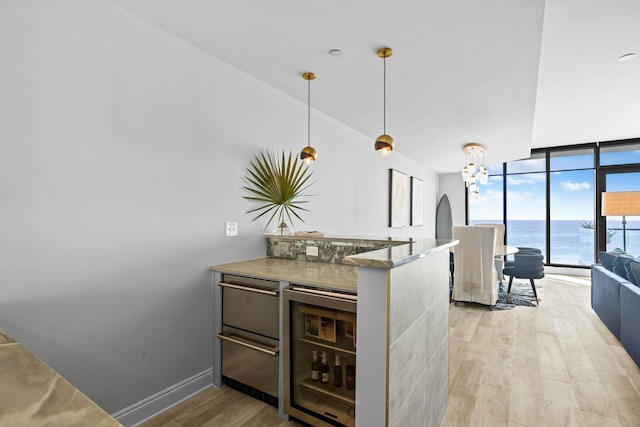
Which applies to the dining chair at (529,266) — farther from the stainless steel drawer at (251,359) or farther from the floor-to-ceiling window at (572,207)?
the stainless steel drawer at (251,359)

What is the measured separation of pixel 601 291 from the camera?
3.85m

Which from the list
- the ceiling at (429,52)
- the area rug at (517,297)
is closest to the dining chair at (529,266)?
the area rug at (517,297)

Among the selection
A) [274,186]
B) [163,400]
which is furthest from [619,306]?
[163,400]

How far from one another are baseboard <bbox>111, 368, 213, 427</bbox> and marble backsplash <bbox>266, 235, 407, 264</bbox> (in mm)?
1023

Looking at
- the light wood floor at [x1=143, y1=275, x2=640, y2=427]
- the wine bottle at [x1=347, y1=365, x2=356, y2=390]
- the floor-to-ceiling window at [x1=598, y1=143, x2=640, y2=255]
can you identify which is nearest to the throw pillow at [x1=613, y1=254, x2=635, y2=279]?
the light wood floor at [x1=143, y1=275, x2=640, y2=427]

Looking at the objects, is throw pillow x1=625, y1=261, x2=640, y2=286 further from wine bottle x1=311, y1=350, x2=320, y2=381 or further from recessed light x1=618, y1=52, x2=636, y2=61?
wine bottle x1=311, y1=350, x2=320, y2=381

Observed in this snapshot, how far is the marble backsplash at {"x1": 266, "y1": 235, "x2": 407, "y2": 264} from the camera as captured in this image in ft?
7.44

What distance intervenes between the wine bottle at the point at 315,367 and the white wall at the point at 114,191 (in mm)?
868

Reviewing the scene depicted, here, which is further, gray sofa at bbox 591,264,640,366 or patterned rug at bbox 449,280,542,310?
patterned rug at bbox 449,280,542,310

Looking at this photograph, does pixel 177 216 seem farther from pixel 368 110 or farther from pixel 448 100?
pixel 448 100

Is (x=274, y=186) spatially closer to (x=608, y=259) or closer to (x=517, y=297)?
→ (x=608, y=259)

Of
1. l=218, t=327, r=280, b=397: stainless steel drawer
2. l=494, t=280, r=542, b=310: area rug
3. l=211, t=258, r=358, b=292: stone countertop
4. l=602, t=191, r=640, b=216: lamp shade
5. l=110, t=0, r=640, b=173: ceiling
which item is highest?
l=110, t=0, r=640, b=173: ceiling

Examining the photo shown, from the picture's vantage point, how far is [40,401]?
710mm

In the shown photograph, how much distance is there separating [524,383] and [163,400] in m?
2.53
